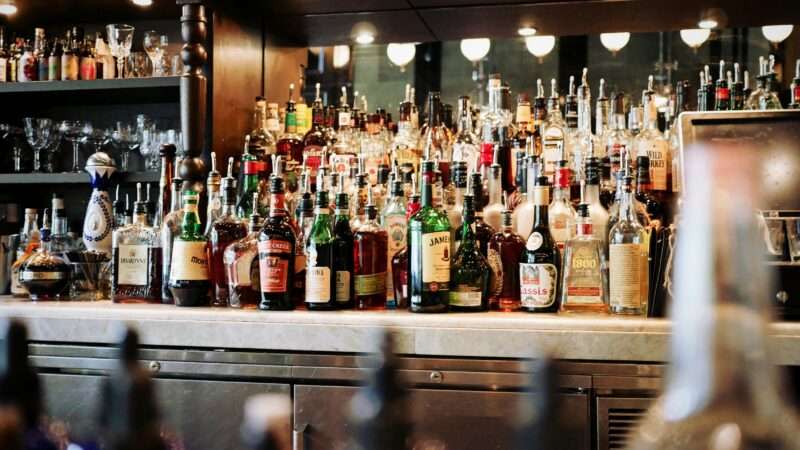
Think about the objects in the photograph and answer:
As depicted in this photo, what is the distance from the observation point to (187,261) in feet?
7.20

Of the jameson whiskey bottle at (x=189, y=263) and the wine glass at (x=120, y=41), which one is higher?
the wine glass at (x=120, y=41)

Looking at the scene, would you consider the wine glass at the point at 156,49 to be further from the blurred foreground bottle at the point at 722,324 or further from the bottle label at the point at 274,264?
the blurred foreground bottle at the point at 722,324

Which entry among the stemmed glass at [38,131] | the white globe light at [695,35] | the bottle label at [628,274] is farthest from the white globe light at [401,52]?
the bottle label at [628,274]

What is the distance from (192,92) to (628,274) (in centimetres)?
138

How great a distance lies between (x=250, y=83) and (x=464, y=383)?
1471mm

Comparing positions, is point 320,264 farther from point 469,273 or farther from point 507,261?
point 507,261

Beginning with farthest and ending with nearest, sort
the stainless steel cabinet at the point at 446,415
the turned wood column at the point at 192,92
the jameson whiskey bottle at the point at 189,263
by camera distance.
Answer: the turned wood column at the point at 192,92 → the jameson whiskey bottle at the point at 189,263 → the stainless steel cabinet at the point at 446,415

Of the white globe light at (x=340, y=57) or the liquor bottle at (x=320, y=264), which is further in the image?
the white globe light at (x=340, y=57)

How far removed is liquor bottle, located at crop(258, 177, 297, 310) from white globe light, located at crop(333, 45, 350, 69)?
86.7 inches

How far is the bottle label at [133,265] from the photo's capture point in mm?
2338

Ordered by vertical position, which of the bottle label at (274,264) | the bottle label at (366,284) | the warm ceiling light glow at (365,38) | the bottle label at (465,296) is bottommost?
the bottle label at (465,296)

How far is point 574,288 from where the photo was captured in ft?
6.68

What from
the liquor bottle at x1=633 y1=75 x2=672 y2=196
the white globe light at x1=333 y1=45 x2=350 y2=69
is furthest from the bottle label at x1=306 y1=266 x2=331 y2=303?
the white globe light at x1=333 y1=45 x2=350 y2=69

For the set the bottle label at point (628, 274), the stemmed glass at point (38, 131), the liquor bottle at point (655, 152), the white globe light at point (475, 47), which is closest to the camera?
the bottle label at point (628, 274)
